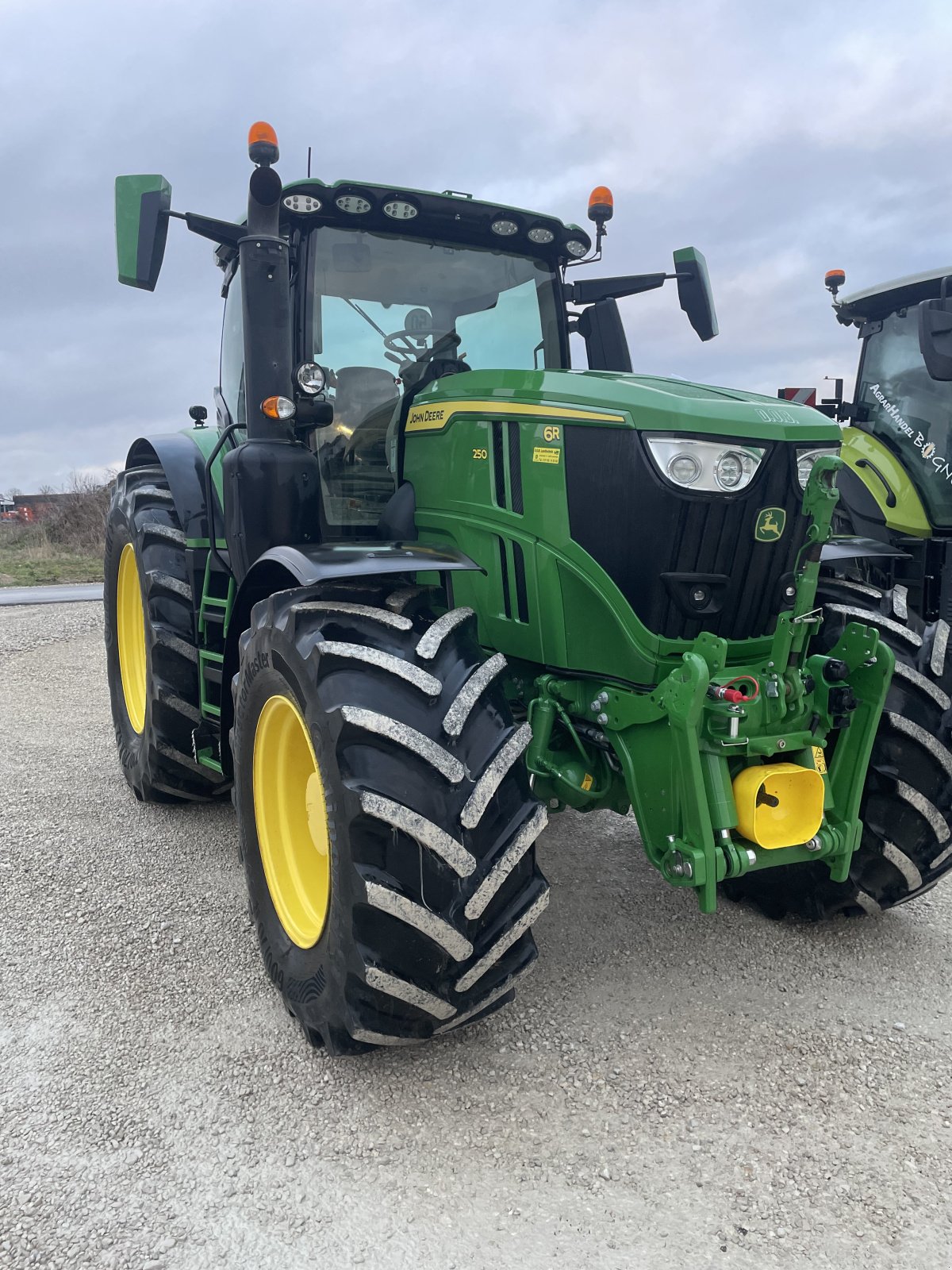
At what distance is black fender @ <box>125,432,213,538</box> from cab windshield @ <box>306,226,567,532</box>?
98 centimetres

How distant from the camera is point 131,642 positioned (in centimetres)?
528

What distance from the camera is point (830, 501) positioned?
8.91 feet

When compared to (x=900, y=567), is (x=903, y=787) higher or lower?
lower

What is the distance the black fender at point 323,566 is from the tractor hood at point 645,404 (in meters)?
0.50

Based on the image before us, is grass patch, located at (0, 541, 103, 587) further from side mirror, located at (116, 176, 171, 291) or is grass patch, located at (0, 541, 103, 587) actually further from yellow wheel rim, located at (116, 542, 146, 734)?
side mirror, located at (116, 176, 171, 291)

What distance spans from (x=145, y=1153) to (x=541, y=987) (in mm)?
1209

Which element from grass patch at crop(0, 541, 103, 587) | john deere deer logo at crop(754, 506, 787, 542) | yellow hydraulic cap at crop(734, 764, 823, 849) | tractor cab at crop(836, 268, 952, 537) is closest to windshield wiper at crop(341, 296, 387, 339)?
john deere deer logo at crop(754, 506, 787, 542)

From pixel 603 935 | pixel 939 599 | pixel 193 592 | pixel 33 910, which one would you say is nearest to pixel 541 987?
pixel 603 935

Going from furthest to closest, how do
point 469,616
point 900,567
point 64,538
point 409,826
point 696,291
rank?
point 64,538, point 900,567, point 696,291, point 469,616, point 409,826

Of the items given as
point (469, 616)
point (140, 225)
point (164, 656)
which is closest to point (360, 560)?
point (469, 616)

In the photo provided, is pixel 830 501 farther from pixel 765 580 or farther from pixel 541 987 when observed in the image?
pixel 541 987

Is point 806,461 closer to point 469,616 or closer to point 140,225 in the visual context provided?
point 469,616

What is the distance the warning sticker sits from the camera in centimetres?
277

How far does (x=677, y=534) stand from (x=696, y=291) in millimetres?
1614
